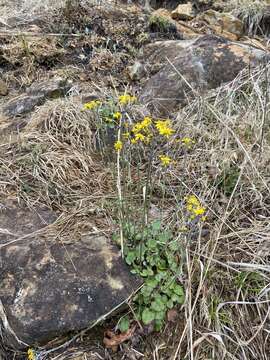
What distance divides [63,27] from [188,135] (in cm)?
235

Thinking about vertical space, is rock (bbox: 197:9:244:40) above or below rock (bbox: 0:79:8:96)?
above

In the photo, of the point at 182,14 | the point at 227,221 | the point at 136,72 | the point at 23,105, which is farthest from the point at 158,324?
the point at 182,14

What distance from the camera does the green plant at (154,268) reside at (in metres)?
1.53

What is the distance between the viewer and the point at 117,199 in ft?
6.16

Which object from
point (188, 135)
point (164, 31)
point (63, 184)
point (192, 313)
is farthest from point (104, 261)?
point (164, 31)

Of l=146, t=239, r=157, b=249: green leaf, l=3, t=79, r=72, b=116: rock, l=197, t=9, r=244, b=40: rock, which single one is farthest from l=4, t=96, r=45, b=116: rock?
l=197, t=9, r=244, b=40: rock

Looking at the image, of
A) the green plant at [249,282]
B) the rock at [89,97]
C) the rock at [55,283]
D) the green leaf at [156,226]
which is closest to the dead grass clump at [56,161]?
the rock at [89,97]

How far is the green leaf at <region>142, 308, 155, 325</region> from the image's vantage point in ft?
4.90

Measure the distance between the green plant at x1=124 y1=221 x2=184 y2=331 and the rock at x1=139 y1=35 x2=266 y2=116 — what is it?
50.6 inches

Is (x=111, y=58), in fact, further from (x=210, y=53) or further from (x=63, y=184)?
(x=63, y=184)

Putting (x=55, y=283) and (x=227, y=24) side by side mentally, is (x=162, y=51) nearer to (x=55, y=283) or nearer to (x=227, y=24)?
(x=227, y=24)

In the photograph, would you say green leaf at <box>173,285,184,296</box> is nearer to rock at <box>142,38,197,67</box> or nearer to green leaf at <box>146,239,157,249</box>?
green leaf at <box>146,239,157,249</box>

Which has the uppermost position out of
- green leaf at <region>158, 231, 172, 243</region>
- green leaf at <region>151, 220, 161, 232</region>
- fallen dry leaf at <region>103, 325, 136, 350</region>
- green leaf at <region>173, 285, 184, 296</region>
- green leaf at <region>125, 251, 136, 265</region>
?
green leaf at <region>151, 220, 161, 232</region>

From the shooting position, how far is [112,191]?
205 centimetres
